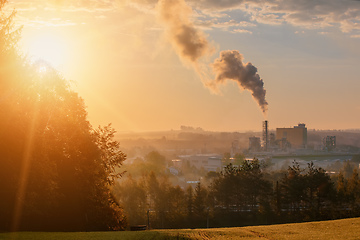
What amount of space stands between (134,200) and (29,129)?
41.5 m

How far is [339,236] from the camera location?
29562mm

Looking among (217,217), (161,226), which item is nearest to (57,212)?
(161,226)

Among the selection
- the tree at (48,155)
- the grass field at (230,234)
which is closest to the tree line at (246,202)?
the tree at (48,155)

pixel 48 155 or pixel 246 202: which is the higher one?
pixel 48 155

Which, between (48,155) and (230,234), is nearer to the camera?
(230,234)

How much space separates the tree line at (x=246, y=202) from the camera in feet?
203

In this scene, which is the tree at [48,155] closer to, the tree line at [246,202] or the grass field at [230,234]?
the grass field at [230,234]

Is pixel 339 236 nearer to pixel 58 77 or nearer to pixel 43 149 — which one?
pixel 43 149

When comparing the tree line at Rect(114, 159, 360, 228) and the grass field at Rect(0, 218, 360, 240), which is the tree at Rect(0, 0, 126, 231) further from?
the tree line at Rect(114, 159, 360, 228)

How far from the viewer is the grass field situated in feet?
83.8

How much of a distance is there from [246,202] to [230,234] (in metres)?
38.6

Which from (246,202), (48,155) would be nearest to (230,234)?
(48,155)

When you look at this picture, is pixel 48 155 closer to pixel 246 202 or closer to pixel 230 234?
pixel 230 234

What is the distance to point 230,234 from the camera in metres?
30.2
